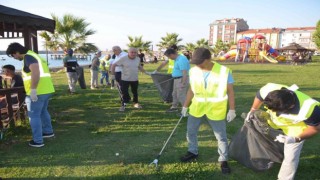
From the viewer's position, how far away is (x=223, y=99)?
3.39 metres

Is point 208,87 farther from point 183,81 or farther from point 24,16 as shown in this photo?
→ point 24,16

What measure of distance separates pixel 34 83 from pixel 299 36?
101m

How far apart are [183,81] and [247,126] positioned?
113 inches

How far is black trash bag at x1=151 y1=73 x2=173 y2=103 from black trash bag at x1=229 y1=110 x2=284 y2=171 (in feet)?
13.2

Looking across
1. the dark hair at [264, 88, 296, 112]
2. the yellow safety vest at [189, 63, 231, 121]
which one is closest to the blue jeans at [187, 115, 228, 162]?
the yellow safety vest at [189, 63, 231, 121]

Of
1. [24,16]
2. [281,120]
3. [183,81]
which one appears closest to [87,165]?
[281,120]

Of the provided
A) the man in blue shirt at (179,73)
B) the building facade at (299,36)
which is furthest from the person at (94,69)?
the building facade at (299,36)

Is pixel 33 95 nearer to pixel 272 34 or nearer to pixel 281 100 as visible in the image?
pixel 281 100

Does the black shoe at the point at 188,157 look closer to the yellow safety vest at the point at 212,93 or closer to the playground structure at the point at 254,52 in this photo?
the yellow safety vest at the point at 212,93

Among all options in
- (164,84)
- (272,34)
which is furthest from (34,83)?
(272,34)

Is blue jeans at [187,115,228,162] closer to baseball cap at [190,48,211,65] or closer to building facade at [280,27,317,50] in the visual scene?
baseball cap at [190,48,211,65]

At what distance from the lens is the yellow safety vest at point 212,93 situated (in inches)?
131

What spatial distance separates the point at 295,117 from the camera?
2.97 m

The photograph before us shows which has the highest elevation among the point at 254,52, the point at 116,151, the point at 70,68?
the point at 254,52
